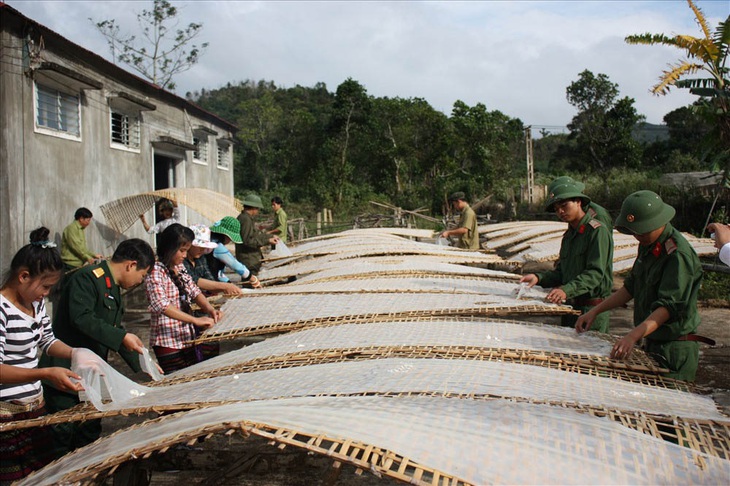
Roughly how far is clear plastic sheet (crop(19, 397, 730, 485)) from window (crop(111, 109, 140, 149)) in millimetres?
9714

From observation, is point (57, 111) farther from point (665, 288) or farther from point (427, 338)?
point (665, 288)

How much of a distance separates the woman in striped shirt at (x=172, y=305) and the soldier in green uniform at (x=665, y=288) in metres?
2.09

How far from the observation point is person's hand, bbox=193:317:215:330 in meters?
2.81

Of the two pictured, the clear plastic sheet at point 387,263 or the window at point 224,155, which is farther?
the window at point 224,155

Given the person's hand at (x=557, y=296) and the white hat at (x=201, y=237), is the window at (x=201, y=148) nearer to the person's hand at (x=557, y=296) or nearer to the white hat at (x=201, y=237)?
the white hat at (x=201, y=237)

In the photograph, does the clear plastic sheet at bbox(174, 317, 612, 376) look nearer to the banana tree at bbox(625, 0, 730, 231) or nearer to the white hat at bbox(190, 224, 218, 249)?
the white hat at bbox(190, 224, 218, 249)

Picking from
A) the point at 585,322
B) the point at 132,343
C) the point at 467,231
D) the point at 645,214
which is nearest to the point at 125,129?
the point at 467,231

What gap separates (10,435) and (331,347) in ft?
4.09

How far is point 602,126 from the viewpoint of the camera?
2133 centimetres

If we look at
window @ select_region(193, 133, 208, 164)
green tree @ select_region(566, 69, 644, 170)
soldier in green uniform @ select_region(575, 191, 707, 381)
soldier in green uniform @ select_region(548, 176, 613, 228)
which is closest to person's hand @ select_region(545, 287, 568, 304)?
soldier in green uniform @ select_region(575, 191, 707, 381)

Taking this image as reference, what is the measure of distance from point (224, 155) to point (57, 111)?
7.62m

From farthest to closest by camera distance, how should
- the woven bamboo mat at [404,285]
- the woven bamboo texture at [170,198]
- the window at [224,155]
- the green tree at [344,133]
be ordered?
the green tree at [344,133], the window at [224,155], the woven bamboo texture at [170,198], the woven bamboo mat at [404,285]

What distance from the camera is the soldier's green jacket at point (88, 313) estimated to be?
2.24 m

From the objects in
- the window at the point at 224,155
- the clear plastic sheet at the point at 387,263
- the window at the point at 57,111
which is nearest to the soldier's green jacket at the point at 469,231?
the clear plastic sheet at the point at 387,263
